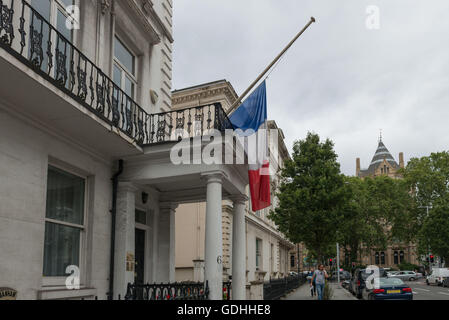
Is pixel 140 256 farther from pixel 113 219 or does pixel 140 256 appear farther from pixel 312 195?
pixel 312 195

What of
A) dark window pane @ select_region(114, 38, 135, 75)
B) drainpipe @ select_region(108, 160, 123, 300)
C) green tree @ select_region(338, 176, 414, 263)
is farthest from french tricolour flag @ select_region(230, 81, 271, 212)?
green tree @ select_region(338, 176, 414, 263)

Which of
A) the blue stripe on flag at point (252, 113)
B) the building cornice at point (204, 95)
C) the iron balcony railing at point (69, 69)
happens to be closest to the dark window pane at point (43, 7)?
the iron balcony railing at point (69, 69)

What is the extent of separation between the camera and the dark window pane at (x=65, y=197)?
336 inches

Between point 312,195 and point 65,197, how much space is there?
19095 mm

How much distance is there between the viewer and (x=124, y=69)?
1172cm

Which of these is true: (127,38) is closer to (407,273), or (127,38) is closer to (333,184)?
(333,184)

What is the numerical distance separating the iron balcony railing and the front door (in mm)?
2906

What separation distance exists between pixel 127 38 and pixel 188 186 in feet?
14.8

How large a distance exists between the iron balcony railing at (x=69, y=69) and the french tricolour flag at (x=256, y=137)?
67 centimetres

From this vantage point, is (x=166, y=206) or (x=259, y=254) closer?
(x=166, y=206)

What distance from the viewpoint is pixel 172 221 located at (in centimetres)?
1352

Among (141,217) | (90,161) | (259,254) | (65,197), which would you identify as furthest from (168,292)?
(259,254)

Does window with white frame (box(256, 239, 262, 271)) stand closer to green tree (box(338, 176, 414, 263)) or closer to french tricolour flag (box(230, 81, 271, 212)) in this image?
green tree (box(338, 176, 414, 263))

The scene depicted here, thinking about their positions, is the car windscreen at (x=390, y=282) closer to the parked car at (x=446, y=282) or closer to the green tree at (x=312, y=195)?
the green tree at (x=312, y=195)
